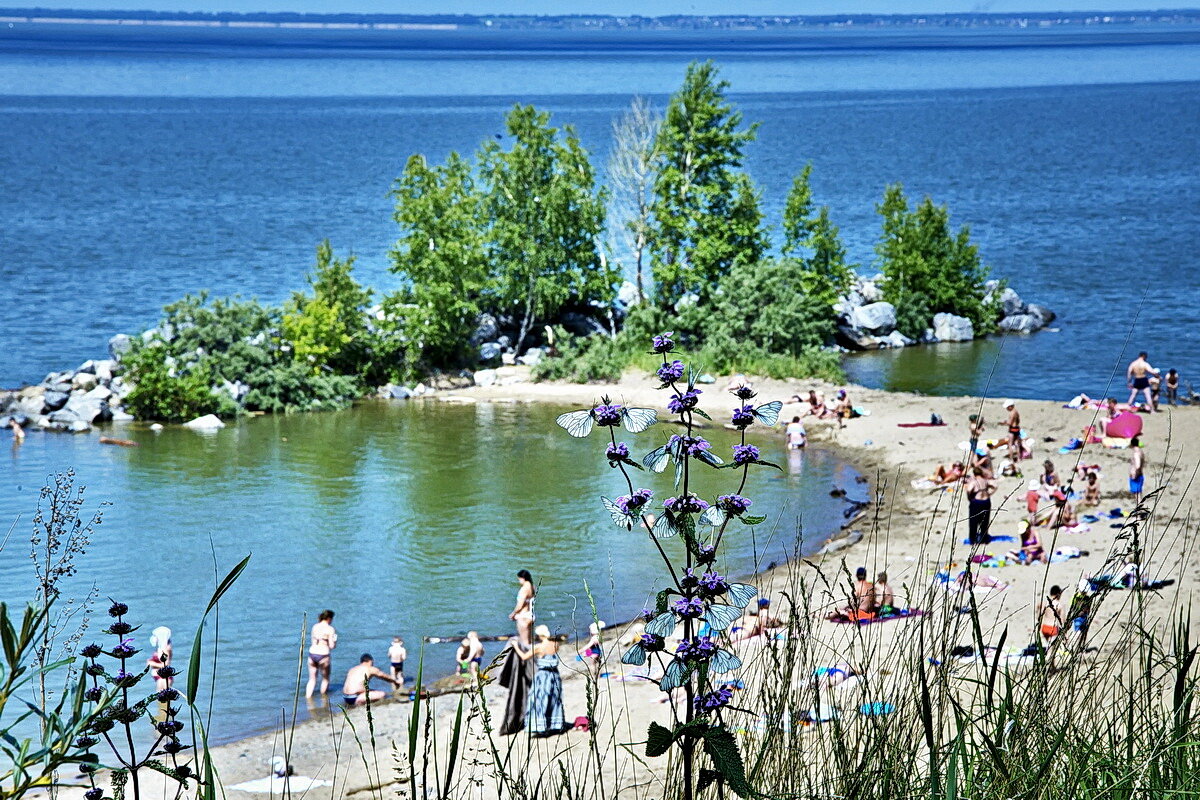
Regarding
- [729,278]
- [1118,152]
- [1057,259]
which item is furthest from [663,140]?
[1118,152]

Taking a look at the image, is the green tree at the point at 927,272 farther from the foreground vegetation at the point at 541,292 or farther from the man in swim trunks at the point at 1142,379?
the man in swim trunks at the point at 1142,379

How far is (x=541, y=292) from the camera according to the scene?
102 ft

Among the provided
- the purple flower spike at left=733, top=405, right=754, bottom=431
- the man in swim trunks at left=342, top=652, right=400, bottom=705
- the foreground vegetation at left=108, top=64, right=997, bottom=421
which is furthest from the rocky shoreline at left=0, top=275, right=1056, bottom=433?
the purple flower spike at left=733, top=405, right=754, bottom=431

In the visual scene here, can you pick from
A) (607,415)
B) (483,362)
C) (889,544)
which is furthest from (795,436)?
(607,415)

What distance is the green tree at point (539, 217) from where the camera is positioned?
1199 inches

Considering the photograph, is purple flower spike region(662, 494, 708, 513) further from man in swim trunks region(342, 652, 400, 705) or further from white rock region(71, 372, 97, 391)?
white rock region(71, 372, 97, 391)

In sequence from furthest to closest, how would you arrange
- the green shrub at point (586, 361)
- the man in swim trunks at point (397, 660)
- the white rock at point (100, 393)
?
the green shrub at point (586, 361)
the white rock at point (100, 393)
the man in swim trunks at point (397, 660)

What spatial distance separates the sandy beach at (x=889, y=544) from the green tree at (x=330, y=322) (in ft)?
7.75

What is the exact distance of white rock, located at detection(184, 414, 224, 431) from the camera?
27109 mm

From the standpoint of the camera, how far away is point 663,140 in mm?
32406

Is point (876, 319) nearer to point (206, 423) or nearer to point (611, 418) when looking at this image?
point (206, 423)

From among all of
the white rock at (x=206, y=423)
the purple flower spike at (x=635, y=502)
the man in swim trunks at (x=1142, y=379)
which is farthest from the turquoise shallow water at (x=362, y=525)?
the purple flower spike at (x=635, y=502)

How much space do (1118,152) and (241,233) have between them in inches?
2340

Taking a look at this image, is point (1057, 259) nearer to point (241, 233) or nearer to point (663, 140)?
point (663, 140)
